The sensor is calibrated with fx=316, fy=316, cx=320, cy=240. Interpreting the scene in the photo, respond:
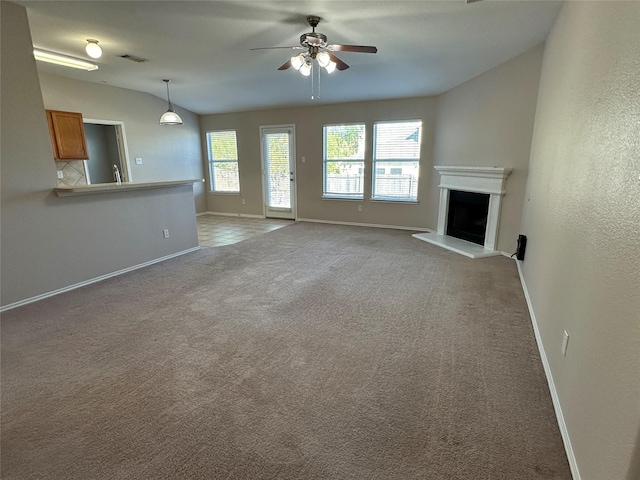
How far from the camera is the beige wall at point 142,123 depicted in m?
5.11

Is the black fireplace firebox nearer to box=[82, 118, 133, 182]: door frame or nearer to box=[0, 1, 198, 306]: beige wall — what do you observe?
box=[0, 1, 198, 306]: beige wall

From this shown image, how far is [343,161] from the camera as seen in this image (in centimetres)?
671

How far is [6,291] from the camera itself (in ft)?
9.63

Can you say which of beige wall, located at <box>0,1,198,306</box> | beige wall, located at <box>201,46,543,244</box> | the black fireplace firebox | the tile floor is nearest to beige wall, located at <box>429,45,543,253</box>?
beige wall, located at <box>201,46,543,244</box>

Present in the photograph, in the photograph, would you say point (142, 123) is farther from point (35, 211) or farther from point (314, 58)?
point (314, 58)

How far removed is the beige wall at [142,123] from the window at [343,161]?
11.0ft

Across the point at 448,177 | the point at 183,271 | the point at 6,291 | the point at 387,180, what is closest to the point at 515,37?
the point at 448,177

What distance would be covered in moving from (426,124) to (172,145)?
5.42m

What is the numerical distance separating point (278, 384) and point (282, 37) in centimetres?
369

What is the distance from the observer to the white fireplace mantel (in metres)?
4.39

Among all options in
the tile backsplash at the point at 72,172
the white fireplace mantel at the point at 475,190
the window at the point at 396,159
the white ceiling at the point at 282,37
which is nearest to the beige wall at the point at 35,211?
the white ceiling at the point at 282,37

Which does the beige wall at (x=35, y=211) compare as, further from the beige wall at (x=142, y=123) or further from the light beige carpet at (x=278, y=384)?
the beige wall at (x=142, y=123)

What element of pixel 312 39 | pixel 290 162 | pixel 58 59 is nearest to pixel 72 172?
pixel 58 59

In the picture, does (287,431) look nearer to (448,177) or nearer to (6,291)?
(6,291)
